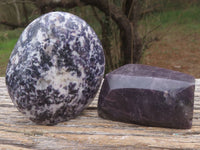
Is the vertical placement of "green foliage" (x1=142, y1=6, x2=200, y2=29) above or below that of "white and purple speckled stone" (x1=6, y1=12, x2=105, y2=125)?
below

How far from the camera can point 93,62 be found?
1162 mm

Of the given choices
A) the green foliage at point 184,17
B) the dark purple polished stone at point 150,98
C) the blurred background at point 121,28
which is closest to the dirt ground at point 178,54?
the blurred background at point 121,28

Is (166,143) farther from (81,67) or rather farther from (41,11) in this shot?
(41,11)

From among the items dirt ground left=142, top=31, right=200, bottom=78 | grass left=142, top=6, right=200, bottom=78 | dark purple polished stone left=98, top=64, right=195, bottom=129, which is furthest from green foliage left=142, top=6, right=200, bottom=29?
dark purple polished stone left=98, top=64, right=195, bottom=129

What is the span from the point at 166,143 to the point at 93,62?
0.50 meters

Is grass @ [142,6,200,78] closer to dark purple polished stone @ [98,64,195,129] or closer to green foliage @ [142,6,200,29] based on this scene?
green foliage @ [142,6,200,29]

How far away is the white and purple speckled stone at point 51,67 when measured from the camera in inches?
41.3

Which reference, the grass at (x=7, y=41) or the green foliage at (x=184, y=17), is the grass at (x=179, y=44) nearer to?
the green foliage at (x=184, y=17)

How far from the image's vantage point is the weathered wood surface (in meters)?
1.01

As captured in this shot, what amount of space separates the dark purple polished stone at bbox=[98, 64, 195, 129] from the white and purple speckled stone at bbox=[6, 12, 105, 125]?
0.48 ft

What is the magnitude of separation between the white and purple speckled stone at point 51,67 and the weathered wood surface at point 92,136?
0.08 metres

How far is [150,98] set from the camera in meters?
1.10

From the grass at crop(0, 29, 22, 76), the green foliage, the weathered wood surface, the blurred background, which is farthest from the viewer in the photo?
the green foliage

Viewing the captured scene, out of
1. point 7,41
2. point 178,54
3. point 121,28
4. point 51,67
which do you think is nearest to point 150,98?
point 51,67
